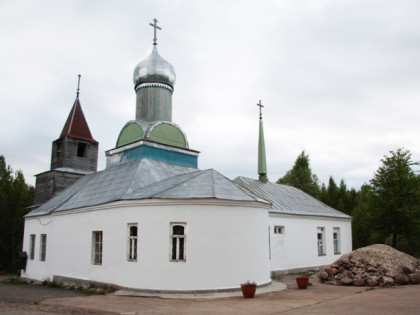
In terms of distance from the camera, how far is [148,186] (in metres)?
14.7

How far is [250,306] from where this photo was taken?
975 centimetres

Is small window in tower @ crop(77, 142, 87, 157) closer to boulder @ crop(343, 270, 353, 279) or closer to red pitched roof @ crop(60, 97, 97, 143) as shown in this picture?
red pitched roof @ crop(60, 97, 97, 143)

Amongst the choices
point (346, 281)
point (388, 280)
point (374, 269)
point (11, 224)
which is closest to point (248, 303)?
point (346, 281)

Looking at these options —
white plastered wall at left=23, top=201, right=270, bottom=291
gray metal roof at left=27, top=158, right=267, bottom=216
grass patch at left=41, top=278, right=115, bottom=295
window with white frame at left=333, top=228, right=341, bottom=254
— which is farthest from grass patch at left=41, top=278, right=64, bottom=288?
window with white frame at left=333, top=228, right=341, bottom=254

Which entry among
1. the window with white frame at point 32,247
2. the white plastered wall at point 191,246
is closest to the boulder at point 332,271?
the white plastered wall at point 191,246

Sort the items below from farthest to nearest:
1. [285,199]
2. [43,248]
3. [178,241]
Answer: [285,199], [43,248], [178,241]

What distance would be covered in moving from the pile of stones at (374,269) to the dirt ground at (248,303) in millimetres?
603

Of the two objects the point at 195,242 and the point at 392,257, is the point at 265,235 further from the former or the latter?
the point at 392,257

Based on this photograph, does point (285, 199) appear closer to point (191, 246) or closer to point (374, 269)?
point (374, 269)

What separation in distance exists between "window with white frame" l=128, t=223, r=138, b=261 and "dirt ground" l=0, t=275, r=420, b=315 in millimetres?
1362

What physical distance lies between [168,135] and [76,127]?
24.3 ft

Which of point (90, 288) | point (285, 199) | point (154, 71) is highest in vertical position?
point (154, 71)

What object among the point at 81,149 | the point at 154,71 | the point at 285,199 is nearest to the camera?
the point at 154,71

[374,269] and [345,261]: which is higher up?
[345,261]
